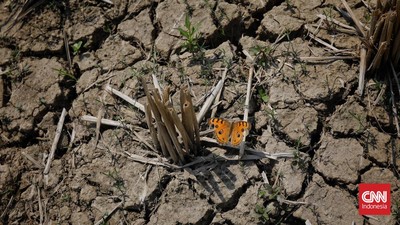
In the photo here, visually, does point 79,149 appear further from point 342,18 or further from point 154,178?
point 342,18

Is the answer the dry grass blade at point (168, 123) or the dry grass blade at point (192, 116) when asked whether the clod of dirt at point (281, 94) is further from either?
the dry grass blade at point (168, 123)

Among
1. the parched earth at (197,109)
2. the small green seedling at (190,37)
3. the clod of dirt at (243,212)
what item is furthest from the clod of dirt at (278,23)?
the clod of dirt at (243,212)

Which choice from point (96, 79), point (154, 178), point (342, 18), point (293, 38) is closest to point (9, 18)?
point (96, 79)

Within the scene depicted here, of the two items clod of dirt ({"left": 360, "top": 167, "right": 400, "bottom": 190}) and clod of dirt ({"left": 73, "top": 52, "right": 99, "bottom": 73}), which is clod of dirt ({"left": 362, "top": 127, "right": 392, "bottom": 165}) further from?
clod of dirt ({"left": 73, "top": 52, "right": 99, "bottom": 73})

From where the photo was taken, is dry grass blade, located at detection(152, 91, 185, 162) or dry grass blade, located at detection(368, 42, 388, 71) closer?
dry grass blade, located at detection(152, 91, 185, 162)

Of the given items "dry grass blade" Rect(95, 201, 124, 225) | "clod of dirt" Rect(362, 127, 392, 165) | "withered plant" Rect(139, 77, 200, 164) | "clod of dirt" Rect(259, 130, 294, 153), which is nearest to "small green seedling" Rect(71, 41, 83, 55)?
"withered plant" Rect(139, 77, 200, 164)
